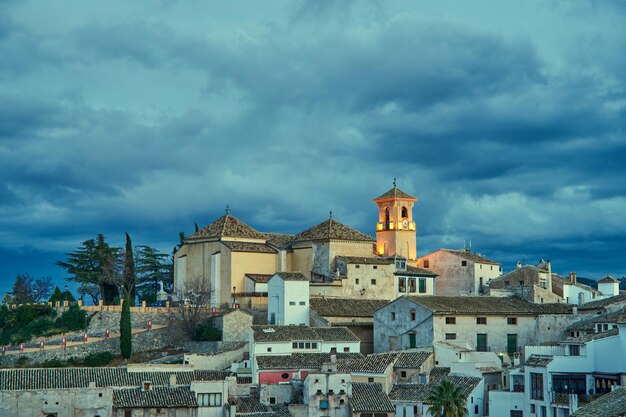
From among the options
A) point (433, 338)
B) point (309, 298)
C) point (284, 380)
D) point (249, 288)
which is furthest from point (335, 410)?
point (249, 288)

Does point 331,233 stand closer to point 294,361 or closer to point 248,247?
point 248,247

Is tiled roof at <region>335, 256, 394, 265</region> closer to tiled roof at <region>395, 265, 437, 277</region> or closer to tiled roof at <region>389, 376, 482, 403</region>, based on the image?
tiled roof at <region>395, 265, 437, 277</region>

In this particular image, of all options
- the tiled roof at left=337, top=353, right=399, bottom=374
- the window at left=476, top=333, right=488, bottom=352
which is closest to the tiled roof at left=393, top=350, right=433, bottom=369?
the tiled roof at left=337, top=353, right=399, bottom=374

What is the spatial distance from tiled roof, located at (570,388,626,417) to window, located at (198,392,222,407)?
66.1 ft

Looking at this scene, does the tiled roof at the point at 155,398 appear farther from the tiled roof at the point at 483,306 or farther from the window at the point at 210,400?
the tiled roof at the point at 483,306

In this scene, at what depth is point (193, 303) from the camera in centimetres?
7256

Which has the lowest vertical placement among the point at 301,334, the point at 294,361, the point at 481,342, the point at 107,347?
the point at 294,361

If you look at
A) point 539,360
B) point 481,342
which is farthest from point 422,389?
point 481,342

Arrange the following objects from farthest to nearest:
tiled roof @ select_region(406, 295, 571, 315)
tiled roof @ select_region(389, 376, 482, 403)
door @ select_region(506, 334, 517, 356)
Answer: door @ select_region(506, 334, 517, 356) → tiled roof @ select_region(406, 295, 571, 315) → tiled roof @ select_region(389, 376, 482, 403)

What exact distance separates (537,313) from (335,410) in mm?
17793

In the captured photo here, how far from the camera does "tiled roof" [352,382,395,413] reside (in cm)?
5250

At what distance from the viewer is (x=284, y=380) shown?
187 ft

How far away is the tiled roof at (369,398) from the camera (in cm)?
5250

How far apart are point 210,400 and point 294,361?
702 centimetres
